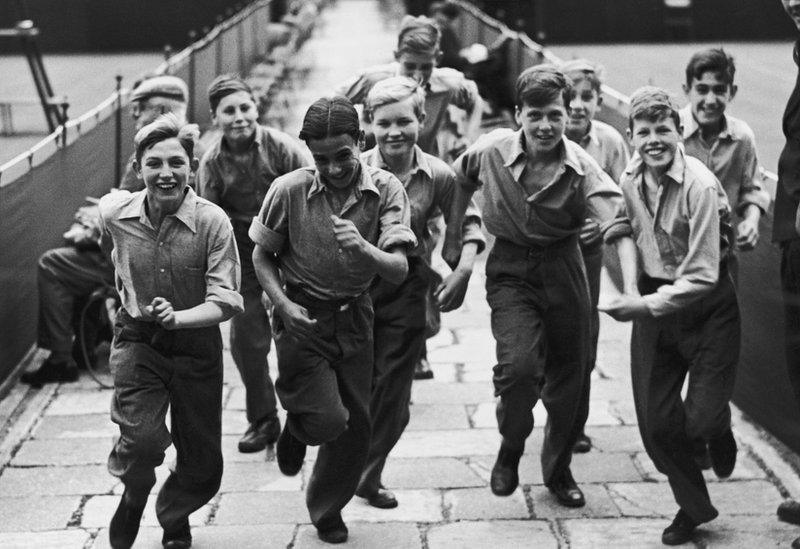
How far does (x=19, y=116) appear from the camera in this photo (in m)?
16.0

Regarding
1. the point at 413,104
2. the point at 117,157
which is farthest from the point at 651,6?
the point at 413,104

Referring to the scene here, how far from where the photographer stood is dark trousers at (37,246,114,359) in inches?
356

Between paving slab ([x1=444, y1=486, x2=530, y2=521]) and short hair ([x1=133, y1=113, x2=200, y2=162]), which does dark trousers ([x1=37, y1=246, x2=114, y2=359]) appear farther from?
short hair ([x1=133, y1=113, x2=200, y2=162])

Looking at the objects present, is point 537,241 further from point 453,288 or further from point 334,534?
point 334,534

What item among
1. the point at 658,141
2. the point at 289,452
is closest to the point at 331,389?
the point at 289,452

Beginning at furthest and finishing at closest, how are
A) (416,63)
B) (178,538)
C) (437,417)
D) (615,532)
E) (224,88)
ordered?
(437,417), (416,63), (224,88), (615,532), (178,538)

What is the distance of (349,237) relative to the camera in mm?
5551

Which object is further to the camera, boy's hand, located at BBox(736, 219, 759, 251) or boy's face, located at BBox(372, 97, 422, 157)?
boy's hand, located at BBox(736, 219, 759, 251)

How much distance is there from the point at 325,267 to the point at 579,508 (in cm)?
183

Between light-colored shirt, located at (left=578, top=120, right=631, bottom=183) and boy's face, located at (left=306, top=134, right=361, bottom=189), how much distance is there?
2108mm

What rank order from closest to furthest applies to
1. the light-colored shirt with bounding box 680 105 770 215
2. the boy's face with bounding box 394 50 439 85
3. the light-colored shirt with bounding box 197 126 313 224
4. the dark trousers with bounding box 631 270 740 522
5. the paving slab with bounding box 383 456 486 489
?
the dark trousers with bounding box 631 270 740 522
the light-colored shirt with bounding box 680 105 770 215
the paving slab with bounding box 383 456 486 489
the light-colored shirt with bounding box 197 126 313 224
the boy's face with bounding box 394 50 439 85

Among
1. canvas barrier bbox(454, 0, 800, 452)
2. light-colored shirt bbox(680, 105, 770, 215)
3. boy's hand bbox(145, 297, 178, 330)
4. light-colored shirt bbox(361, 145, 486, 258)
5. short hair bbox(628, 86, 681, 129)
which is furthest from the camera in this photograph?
canvas barrier bbox(454, 0, 800, 452)

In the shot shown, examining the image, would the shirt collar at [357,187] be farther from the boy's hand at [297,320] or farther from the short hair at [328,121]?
the boy's hand at [297,320]

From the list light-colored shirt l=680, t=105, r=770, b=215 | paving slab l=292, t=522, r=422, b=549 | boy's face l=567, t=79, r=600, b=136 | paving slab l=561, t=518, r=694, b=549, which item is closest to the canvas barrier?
light-colored shirt l=680, t=105, r=770, b=215
